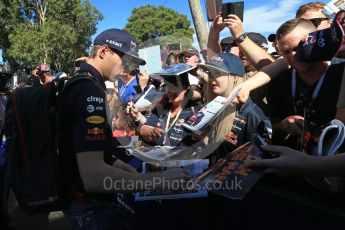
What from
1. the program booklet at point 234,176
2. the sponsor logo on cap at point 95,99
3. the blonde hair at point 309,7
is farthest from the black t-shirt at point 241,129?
the blonde hair at point 309,7

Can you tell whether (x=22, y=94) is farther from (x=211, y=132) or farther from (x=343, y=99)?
(x=343, y=99)

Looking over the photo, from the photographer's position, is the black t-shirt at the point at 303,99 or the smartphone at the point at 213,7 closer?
the black t-shirt at the point at 303,99

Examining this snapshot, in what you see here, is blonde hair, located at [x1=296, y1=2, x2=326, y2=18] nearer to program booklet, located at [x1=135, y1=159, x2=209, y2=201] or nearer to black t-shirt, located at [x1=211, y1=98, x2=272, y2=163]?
black t-shirt, located at [x1=211, y1=98, x2=272, y2=163]

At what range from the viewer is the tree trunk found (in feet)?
22.5

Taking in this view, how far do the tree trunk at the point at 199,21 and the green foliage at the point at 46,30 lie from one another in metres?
24.7

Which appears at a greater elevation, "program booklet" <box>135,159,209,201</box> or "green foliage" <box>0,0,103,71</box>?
"green foliage" <box>0,0,103,71</box>

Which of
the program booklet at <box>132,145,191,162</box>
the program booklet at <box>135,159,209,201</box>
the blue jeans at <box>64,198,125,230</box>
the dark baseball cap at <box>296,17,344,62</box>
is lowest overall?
the blue jeans at <box>64,198,125,230</box>

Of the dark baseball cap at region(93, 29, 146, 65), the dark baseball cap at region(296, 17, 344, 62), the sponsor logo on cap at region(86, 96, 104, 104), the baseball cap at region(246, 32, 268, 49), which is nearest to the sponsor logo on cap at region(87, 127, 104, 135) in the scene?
the sponsor logo on cap at region(86, 96, 104, 104)

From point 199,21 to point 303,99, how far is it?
202 inches

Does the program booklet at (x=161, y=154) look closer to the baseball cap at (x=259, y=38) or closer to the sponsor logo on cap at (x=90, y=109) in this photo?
the sponsor logo on cap at (x=90, y=109)

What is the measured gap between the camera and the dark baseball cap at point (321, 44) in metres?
1.64

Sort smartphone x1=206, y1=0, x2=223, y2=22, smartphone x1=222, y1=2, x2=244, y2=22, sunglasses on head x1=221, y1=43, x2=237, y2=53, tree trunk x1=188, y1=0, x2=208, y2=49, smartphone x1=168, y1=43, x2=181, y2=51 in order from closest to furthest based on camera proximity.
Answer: smartphone x1=168, y1=43, x2=181, y2=51, smartphone x1=222, y1=2, x2=244, y2=22, smartphone x1=206, y1=0, x2=223, y2=22, sunglasses on head x1=221, y1=43, x2=237, y2=53, tree trunk x1=188, y1=0, x2=208, y2=49

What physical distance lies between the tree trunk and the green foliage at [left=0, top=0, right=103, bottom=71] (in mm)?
24702

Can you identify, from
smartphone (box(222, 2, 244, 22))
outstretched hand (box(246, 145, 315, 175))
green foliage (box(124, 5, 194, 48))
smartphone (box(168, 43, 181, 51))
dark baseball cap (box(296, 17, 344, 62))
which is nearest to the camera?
outstretched hand (box(246, 145, 315, 175))
